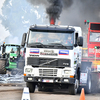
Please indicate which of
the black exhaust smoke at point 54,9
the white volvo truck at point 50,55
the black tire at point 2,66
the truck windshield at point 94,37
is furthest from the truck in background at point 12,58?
the white volvo truck at point 50,55

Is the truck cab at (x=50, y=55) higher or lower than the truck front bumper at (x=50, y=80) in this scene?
higher

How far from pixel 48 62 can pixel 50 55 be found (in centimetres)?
31

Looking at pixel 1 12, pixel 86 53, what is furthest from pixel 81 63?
pixel 1 12

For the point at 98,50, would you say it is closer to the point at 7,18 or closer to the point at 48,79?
the point at 48,79

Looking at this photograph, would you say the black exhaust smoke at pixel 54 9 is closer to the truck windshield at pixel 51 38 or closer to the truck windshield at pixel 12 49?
the truck windshield at pixel 12 49

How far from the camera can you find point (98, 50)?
18391 mm

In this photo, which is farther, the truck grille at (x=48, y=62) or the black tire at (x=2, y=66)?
the black tire at (x=2, y=66)

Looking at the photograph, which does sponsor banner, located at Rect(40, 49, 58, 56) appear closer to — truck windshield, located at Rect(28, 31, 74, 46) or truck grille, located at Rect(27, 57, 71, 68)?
truck grille, located at Rect(27, 57, 71, 68)

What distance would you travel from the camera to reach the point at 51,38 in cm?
1338

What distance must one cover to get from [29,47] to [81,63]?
3670mm

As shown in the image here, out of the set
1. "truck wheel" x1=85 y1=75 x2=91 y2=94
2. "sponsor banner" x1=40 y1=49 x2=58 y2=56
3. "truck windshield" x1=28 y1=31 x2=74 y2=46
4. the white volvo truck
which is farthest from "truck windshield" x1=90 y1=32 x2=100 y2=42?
"sponsor banner" x1=40 y1=49 x2=58 y2=56

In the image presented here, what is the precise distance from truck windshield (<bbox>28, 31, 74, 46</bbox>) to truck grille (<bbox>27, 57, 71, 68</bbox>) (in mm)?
689

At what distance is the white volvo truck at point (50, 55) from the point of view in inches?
519

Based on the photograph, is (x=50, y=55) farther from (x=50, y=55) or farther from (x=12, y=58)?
(x=12, y=58)
